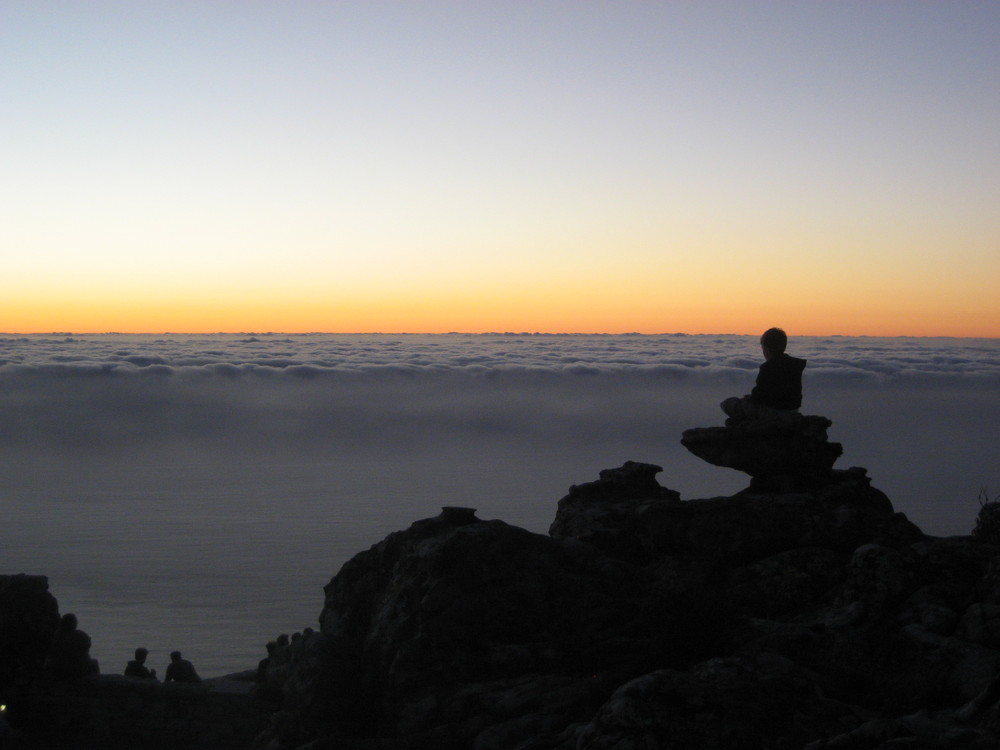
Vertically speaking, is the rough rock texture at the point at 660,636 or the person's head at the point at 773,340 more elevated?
the person's head at the point at 773,340

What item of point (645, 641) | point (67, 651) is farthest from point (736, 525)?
point (67, 651)

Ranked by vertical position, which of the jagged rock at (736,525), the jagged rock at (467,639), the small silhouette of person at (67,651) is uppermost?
the jagged rock at (736,525)

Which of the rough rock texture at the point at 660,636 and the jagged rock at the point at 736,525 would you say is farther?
the jagged rock at the point at 736,525

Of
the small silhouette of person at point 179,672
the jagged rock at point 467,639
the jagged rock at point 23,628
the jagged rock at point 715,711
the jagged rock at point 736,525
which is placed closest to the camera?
the jagged rock at point 715,711

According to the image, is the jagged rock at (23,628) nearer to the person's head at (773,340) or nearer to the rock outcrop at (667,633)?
the rock outcrop at (667,633)

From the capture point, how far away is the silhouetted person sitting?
37.9ft

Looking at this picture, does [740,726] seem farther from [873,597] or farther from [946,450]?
[946,450]

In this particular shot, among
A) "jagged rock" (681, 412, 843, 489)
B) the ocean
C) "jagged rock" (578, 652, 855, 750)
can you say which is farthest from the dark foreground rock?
the ocean

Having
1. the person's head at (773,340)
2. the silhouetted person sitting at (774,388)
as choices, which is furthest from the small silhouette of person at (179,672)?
the person's head at (773,340)

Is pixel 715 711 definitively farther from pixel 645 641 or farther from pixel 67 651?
pixel 67 651

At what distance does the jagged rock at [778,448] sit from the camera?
37.0ft

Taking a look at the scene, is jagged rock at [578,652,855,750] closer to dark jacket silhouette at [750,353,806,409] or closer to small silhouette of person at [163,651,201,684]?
dark jacket silhouette at [750,353,806,409]

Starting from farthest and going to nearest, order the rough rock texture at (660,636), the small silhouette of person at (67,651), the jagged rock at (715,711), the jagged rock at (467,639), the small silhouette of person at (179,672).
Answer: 1. the small silhouette of person at (179,672)
2. the small silhouette of person at (67,651)
3. the jagged rock at (467,639)
4. the rough rock texture at (660,636)
5. the jagged rock at (715,711)

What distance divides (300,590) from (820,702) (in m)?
20.2
